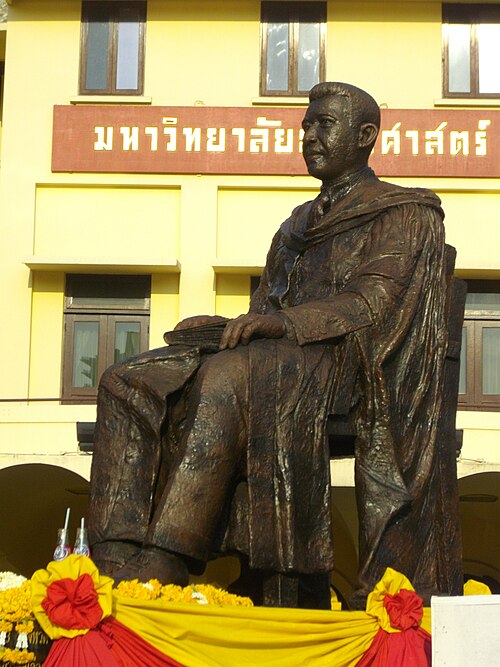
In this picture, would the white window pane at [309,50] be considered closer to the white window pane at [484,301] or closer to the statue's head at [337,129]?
the white window pane at [484,301]

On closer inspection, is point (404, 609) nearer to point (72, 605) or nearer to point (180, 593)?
point (180, 593)

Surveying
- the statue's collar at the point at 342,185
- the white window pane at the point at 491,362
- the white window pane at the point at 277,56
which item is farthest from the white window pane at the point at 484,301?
the statue's collar at the point at 342,185

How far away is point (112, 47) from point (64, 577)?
19.1 m

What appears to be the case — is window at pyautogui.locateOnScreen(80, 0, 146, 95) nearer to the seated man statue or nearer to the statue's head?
the statue's head

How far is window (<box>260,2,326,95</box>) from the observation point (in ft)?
77.8

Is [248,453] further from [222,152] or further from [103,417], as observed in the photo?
[222,152]

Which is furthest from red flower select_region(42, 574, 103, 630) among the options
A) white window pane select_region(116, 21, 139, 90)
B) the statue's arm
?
white window pane select_region(116, 21, 139, 90)

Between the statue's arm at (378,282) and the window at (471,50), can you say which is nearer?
the statue's arm at (378,282)

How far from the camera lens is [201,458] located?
6273 mm

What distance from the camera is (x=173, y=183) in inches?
936

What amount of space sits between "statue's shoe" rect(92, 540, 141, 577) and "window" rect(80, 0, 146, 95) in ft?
58.9

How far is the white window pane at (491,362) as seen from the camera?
23.2m

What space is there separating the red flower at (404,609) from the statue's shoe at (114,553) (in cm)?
101

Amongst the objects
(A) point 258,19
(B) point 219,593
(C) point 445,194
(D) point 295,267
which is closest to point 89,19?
(A) point 258,19
